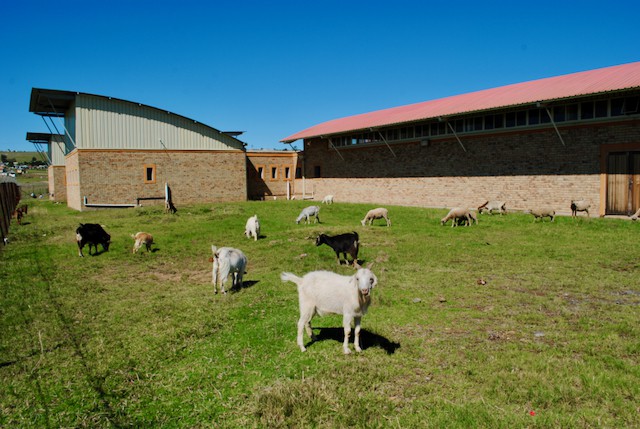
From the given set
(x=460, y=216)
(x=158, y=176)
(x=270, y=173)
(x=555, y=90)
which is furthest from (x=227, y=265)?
(x=270, y=173)

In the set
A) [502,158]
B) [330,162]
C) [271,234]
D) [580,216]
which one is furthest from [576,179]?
[330,162]

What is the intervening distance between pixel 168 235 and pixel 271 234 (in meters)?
4.44

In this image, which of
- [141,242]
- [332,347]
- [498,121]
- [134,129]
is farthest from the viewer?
[134,129]

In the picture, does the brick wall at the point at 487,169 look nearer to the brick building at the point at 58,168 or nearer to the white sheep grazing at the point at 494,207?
the white sheep grazing at the point at 494,207

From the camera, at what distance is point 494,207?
2258 centimetres

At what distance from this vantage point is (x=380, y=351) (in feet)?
19.3

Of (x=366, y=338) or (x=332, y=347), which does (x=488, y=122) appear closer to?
(x=366, y=338)

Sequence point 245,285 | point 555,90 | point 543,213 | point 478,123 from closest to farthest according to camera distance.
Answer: point 245,285 → point 543,213 → point 555,90 → point 478,123

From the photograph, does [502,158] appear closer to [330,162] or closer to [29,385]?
[330,162]

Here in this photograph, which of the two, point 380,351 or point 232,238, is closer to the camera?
point 380,351

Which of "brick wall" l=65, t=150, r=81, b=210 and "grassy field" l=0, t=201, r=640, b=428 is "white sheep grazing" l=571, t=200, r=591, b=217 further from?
"brick wall" l=65, t=150, r=81, b=210

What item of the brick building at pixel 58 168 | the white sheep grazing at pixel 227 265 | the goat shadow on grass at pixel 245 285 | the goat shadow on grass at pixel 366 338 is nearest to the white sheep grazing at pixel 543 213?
Answer: the goat shadow on grass at pixel 245 285

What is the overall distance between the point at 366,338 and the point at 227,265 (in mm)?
4060

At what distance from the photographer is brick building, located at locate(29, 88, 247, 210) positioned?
30.8 metres
